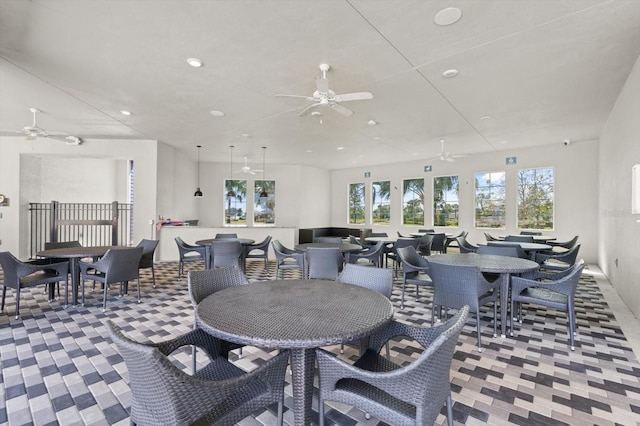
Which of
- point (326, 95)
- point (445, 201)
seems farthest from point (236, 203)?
point (326, 95)

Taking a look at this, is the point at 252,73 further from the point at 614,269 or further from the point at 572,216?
the point at 572,216

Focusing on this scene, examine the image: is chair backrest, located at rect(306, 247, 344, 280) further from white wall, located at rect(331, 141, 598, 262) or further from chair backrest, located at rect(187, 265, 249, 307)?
white wall, located at rect(331, 141, 598, 262)

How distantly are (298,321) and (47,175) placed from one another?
10.7 metres

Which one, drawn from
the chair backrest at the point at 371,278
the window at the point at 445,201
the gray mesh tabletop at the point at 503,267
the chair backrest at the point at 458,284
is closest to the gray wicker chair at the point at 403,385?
the chair backrest at the point at 371,278

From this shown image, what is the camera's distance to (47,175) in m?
8.67

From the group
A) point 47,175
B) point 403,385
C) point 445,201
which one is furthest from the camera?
point 445,201

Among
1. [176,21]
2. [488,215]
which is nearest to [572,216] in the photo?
[488,215]

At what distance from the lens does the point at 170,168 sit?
354 inches

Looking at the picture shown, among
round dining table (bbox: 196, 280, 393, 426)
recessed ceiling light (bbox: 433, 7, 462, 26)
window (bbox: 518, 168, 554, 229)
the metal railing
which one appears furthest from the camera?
window (bbox: 518, 168, 554, 229)

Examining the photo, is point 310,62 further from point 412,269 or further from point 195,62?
point 412,269

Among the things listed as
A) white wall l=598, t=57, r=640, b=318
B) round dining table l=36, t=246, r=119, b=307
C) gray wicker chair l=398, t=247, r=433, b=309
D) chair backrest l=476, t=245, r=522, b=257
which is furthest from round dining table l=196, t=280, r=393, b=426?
white wall l=598, t=57, r=640, b=318

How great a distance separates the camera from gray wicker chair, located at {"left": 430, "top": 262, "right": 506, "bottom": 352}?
288 centimetres

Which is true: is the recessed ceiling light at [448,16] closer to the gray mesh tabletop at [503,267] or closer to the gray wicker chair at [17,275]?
the gray mesh tabletop at [503,267]

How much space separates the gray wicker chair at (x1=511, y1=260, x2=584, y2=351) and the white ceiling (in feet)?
8.26
